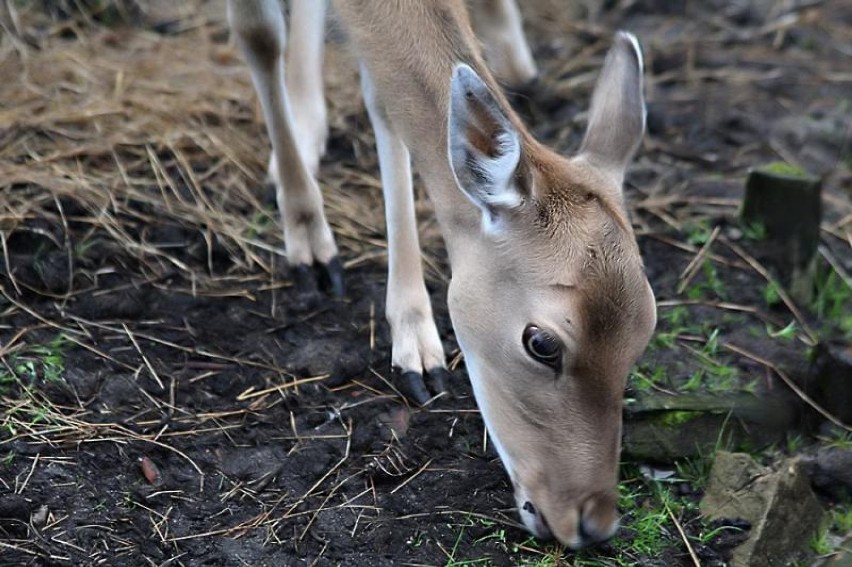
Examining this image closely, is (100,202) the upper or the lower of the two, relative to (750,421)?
upper

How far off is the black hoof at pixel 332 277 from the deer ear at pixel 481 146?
1550 mm

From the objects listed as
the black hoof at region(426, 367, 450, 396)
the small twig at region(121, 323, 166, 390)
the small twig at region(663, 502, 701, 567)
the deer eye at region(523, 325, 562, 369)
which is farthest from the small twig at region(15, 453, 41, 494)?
the small twig at region(663, 502, 701, 567)

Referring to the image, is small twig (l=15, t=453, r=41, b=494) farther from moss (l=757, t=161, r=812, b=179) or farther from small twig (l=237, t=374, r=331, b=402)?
moss (l=757, t=161, r=812, b=179)

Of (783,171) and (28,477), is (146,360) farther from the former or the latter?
(783,171)

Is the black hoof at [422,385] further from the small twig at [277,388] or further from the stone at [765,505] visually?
the stone at [765,505]

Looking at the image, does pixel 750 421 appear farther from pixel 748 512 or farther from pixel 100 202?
pixel 100 202

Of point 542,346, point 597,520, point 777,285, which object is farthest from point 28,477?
point 777,285

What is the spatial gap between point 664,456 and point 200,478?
182cm

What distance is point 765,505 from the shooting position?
4.67 meters

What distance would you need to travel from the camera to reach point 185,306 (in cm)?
555

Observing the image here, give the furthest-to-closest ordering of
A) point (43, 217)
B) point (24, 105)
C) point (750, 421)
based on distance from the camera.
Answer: point (24, 105) → point (43, 217) → point (750, 421)

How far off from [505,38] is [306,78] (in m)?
1.46

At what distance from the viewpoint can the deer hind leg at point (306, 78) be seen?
6656 mm

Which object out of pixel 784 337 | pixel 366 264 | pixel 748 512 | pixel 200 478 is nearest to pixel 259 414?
pixel 200 478
